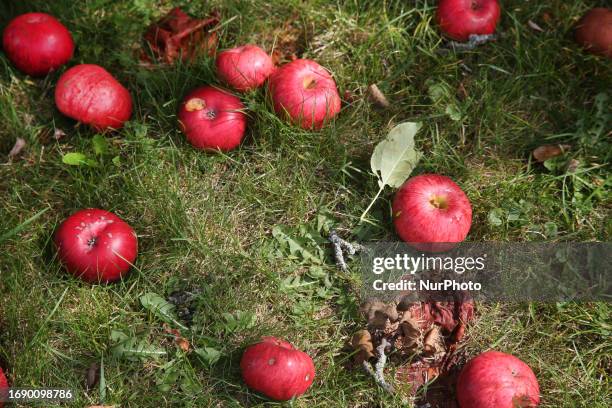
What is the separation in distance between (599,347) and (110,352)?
255cm

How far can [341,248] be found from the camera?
360cm

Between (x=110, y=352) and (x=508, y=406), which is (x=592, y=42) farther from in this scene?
(x=110, y=352)

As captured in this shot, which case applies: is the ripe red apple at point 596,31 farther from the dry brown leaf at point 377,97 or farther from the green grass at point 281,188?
the dry brown leaf at point 377,97

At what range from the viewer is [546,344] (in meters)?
3.44

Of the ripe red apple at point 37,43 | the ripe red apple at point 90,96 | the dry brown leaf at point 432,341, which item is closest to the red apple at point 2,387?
the ripe red apple at point 90,96

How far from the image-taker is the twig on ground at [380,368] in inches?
127

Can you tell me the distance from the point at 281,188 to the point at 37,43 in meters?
1.71

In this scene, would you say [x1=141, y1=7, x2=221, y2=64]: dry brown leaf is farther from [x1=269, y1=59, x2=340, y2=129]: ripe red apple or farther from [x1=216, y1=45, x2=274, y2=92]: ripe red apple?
[x1=269, y1=59, x2=340, y2=129]: ripe red apple

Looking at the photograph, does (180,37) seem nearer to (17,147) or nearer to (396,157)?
(17,147)

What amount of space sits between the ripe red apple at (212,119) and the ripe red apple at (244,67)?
97 mm

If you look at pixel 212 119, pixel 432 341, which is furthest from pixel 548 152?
pixel 212 119

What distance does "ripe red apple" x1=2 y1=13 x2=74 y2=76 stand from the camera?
385 centimetres

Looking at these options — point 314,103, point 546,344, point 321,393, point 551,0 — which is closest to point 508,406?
point 546,344

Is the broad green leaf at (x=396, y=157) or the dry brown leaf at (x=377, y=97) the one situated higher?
the dry brown leaf at (x=377, y=97)
